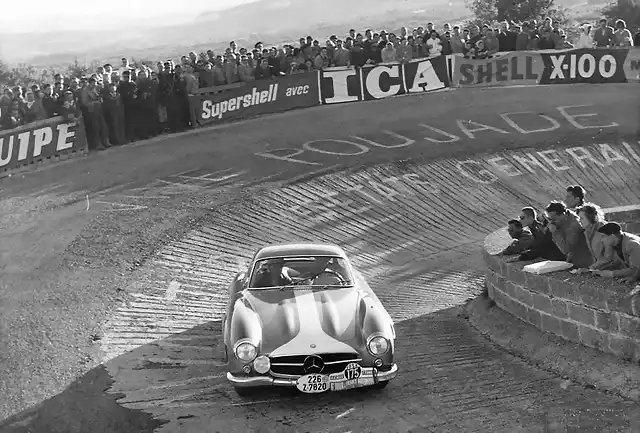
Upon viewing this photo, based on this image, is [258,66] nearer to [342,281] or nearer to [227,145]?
[227,145]

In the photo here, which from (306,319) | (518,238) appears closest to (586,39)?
(518,238)

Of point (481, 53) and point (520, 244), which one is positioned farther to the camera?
point (481, 53)

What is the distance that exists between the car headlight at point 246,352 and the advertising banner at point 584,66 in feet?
57.4

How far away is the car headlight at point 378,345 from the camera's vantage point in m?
8.59

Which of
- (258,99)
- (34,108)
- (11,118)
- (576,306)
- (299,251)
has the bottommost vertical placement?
(576,306)

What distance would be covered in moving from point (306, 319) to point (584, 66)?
17.4 m

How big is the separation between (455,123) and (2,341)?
47.6 ft

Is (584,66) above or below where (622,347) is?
above

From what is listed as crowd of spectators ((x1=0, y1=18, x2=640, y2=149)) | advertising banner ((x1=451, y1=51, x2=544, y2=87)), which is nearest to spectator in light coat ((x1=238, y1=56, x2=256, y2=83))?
crowd of spectators ((x1=0, y1=18, x2=640, y2=149))

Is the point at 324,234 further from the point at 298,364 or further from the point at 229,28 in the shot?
the point at 229,28

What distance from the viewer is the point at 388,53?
23.4 meters

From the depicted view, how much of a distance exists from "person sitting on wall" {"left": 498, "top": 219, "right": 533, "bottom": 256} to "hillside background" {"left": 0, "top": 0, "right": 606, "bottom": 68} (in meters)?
66.5

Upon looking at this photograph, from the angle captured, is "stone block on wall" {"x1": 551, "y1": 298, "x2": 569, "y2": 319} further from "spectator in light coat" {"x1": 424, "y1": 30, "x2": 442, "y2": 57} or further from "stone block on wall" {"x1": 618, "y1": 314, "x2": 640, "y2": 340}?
"spectator in light coat" {"x1": 424, "y1": 30, "x2": 442, "y2": 57}

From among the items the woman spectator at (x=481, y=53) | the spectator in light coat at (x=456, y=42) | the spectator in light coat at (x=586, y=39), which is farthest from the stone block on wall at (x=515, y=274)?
the spectator in light coat at (x=586, y=39)
